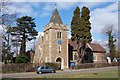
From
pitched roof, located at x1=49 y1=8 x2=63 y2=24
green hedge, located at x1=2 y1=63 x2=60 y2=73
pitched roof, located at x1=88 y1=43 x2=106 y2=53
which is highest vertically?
pitched roof, located at x1=49 y1=8 x2=63 y2=24

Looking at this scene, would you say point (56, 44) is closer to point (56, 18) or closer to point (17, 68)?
point (56, 18)

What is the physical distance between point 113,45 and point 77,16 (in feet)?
73.1

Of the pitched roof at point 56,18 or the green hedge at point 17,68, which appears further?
the pitched roof at point 56,18

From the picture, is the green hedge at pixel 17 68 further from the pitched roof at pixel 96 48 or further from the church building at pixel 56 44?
the pitched roof at pixel 96 48

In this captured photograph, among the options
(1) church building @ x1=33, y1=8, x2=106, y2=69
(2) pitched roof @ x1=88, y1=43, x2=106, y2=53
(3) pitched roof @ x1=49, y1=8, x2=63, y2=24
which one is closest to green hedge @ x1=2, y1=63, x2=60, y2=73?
(1) church building @ x1=33, y1=8, x2=106, y2=69

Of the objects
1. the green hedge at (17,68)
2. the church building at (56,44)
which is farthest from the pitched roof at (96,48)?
the green hedge at (17,68)

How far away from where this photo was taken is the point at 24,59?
57.3m

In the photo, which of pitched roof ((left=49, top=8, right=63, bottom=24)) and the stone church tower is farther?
pitched roof ((left=49, top=8, right=63, bottom=24))

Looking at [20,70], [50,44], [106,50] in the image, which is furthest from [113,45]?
[20,70]

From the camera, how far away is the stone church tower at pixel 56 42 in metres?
63.6

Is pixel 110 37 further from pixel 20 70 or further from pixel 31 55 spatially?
pixel 20 70

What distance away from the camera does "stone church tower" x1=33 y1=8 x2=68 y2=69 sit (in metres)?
63.6

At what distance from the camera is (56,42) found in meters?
64.6

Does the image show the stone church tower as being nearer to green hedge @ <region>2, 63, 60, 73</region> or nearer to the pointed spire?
the pointed spire
